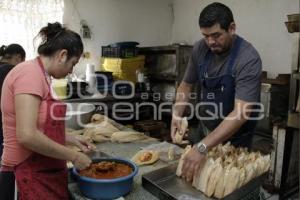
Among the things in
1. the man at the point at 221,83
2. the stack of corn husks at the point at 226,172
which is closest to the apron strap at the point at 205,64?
the man at the point at 221,83

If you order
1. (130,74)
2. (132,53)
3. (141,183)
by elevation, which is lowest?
(141,183)

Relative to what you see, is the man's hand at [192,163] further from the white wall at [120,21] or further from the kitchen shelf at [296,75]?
the white wall at [120,21]

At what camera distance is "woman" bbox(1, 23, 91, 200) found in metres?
1.15

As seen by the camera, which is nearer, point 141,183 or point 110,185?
point 110,185

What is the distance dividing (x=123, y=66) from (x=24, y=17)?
55.3 inches

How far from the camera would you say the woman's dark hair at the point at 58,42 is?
49.6 inches

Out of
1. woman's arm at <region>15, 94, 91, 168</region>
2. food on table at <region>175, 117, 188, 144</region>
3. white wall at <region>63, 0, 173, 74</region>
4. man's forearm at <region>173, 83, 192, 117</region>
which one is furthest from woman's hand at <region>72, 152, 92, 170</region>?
white wall at <region>63, 0, 173, 74</region>

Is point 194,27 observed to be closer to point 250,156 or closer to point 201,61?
point 201,61

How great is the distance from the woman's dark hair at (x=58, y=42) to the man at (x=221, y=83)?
730mm

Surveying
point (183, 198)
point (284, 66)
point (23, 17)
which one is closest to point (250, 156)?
point (183, 198)

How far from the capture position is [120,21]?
442 cm

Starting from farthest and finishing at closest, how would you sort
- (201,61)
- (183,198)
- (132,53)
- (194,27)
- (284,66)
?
(194,27) < (132,53) < (284,66) < (201,61) < (183,198)

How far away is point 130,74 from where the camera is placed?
417cm

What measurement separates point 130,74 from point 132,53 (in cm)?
31
